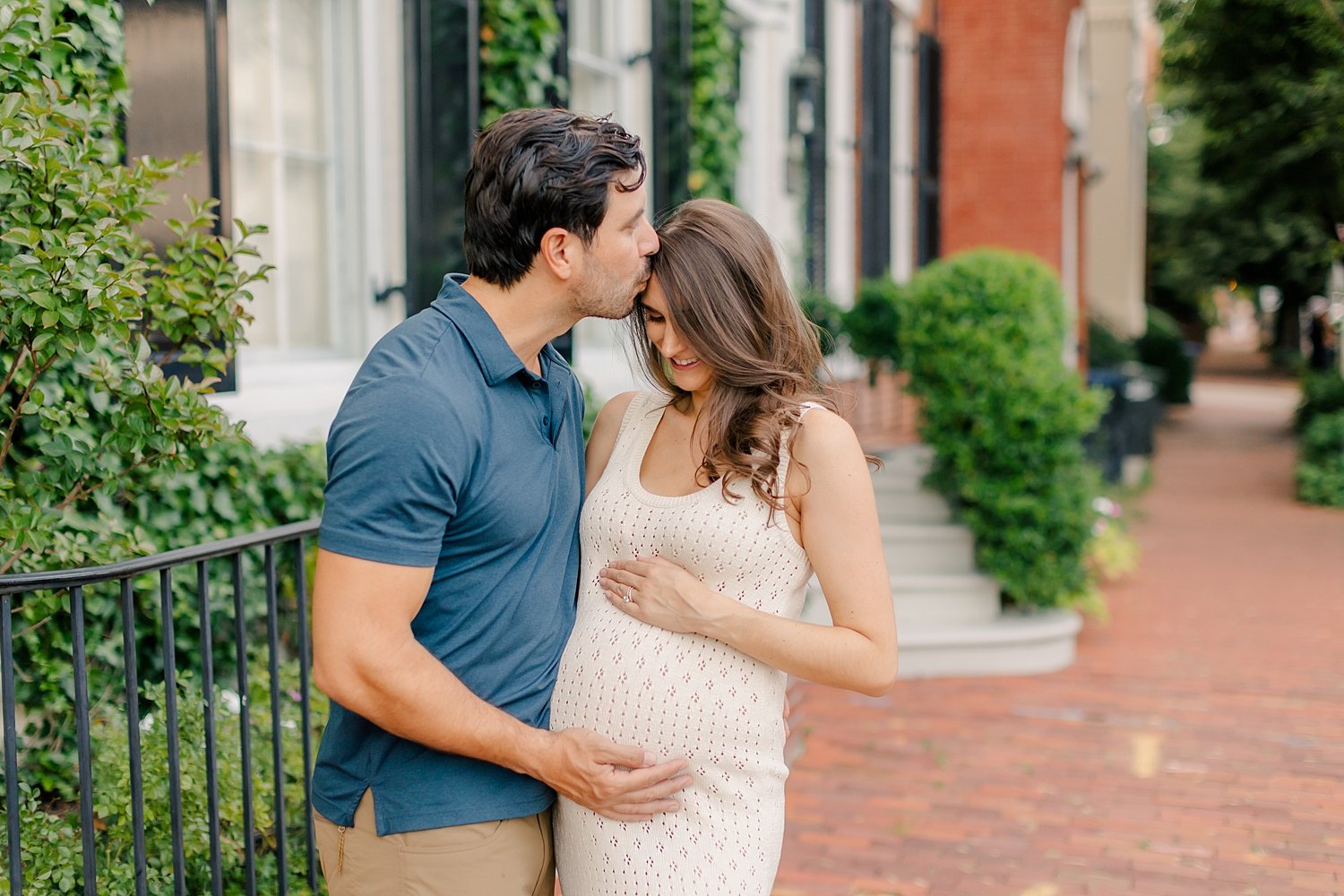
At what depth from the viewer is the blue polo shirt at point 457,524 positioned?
5.58 feet

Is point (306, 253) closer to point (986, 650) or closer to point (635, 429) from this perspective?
point (635, 429)

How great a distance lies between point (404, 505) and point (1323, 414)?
1459 centimetres

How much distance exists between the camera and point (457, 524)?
181 cm

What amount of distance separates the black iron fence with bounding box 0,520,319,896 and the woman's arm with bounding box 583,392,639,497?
0.83 m

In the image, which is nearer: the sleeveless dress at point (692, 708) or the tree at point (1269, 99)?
the sleeveless dress at point (692, 708)

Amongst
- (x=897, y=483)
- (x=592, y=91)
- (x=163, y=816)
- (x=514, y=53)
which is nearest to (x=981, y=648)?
(x=897, y=483)

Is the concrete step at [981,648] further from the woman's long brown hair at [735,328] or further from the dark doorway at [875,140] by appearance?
the woman's long brown hair at [735,328]

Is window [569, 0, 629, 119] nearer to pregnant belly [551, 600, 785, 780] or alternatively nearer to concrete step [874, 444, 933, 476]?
concrete step [874, 444, 933, 476]

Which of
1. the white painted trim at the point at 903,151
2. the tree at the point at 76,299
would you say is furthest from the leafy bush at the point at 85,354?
the white painted trim at the point at 903,151

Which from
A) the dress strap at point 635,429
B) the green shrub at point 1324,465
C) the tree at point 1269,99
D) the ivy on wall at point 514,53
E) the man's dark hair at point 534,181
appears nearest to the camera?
the man's dark hair at point 534,181

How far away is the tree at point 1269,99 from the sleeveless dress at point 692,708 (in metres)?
9.64

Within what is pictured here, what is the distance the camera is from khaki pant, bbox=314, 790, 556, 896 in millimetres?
1896

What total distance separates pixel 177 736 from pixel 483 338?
1246 mm

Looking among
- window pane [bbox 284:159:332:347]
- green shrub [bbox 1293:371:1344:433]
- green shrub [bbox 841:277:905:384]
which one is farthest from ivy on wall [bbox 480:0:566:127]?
green shrub [bbox 1293:371:1344:433]
